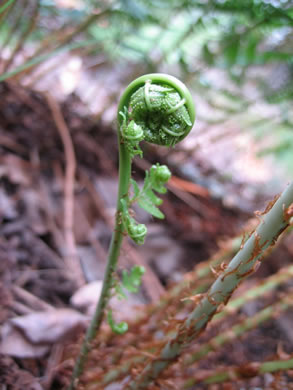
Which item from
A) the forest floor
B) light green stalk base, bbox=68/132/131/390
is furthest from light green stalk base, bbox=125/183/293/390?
the forest floor

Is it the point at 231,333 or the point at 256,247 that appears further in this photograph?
the point at 231,333

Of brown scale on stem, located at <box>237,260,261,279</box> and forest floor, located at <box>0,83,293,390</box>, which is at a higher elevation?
brown scale on stem, located at <box>237,260,261,279</box>

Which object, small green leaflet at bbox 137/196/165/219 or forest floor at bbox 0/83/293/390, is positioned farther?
forest floor at bbox 0/83/293/390

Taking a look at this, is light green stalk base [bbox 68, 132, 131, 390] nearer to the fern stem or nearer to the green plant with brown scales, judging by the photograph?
the green plant with brown scales

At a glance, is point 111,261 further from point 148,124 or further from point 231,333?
point 231,333

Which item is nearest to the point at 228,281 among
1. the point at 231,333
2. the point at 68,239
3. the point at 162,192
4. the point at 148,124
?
the point at 162,192

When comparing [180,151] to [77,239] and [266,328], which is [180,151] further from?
[266,328]

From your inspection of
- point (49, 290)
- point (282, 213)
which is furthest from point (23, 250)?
point (282, 213)
